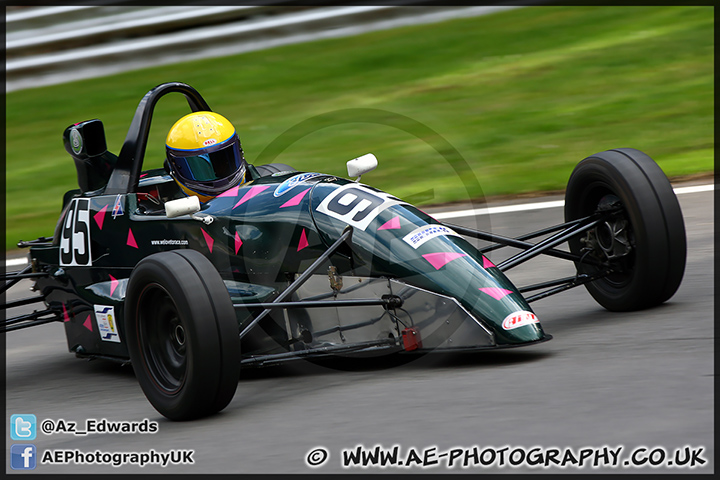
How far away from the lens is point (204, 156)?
5.79m

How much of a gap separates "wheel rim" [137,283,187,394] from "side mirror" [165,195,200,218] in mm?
523

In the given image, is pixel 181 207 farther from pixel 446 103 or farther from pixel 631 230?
pixel 446 103

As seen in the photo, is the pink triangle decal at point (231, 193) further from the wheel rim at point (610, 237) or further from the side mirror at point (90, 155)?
the wheel rim at point (610, 237)

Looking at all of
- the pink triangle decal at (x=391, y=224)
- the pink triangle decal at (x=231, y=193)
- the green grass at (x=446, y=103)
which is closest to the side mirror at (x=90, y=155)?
the pink triangle decal at (x=231, y=193)

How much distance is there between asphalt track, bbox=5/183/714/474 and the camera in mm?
3506

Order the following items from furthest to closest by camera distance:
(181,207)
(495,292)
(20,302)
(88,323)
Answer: (20,302)
(88,323)
(181,207)
(495,292)

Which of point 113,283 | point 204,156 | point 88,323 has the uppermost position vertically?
point 204,156

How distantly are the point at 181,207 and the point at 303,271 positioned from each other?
0.73 meters

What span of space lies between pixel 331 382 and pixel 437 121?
27.6ft

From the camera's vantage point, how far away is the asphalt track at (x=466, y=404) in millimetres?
3506

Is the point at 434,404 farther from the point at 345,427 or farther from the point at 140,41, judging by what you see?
the point at 140,41

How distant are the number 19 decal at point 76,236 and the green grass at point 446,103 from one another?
444 centimetres

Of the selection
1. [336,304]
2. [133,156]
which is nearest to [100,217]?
[133,156]

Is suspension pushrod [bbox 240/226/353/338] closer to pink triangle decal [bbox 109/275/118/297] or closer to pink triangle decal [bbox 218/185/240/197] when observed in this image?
pink triangle decal [bbox 218/185/240/197]
